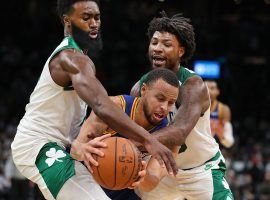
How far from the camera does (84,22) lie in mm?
4578

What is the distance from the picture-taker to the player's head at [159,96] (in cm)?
460

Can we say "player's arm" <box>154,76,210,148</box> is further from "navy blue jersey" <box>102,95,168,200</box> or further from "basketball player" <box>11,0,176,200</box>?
"basketball player" <box>11,0,176,200</box>

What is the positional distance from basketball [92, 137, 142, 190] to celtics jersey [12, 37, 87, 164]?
44 cm

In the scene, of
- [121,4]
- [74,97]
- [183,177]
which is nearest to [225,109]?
[183,177]

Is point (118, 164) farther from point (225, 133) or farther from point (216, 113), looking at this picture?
point (225, 133)

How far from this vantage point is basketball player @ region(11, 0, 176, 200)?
4086 mm

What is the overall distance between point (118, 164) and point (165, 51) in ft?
4.57

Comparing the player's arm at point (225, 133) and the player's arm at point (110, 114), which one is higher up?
the player's arm at point (110, 114)

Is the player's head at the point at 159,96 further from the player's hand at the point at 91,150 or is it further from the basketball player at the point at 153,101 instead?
the player's hand at the point at 91,150

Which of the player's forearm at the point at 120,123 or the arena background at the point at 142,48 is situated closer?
the player's forearm at the point at 120,123

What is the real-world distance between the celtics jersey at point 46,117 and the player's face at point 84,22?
0.36 feet

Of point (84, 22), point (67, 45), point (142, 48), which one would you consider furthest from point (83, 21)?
point (142, 48)

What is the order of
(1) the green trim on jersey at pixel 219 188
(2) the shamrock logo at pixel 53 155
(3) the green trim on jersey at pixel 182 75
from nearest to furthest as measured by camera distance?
(2) the shamrock logo at pixel 53 155
(3) the green trim on jersey at pixel 182 75
(1) the green trim on jersey at pixel 219 188

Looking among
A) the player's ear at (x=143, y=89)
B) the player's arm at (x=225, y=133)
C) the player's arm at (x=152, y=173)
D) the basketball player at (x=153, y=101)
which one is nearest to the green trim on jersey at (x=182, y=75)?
the player's ear at (x=143, y=89)
